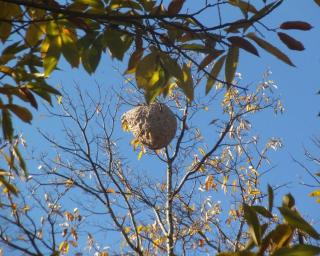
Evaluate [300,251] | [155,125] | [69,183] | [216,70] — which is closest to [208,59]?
[216,70]

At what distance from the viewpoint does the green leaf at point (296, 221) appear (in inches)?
29.1

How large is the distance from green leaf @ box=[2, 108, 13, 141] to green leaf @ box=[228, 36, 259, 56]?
50 centimetres

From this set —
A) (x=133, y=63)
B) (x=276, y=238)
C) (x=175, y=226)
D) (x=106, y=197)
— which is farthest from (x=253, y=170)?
(x=276, y=238)

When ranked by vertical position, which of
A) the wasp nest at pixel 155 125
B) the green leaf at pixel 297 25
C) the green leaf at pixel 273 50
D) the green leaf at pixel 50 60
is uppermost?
the wasp nest at pixel 155 125

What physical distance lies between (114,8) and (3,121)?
367 mm

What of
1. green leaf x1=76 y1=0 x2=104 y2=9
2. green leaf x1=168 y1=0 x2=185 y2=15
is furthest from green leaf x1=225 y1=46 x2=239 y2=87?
green leaf x1=76 y1=0 x2=104 y2=9

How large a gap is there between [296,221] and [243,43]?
440mm

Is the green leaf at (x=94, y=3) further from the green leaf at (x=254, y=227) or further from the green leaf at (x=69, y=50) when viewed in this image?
the green leaf at (x=254, y=227)

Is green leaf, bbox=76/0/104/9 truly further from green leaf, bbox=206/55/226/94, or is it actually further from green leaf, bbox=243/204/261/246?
green leaf, bbox=243/204/261/246

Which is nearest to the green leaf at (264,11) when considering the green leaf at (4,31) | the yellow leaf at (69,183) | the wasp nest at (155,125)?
the green leaf at (4,31)

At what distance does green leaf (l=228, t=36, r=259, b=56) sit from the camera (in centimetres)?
105

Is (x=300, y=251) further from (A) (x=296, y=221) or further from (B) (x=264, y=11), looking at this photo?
(B) (x=264, y=11)

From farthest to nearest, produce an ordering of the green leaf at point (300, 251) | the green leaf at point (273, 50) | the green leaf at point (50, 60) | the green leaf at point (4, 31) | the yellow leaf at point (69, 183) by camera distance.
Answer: the yellow leaf at point (69, 183)
the green leaf at point (4, 31)
the green leaf at point (50, 60)
the green leaf at point (273, 50)
the green leaf at point (300, 251)

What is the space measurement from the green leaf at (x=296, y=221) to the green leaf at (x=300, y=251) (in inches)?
1.1
